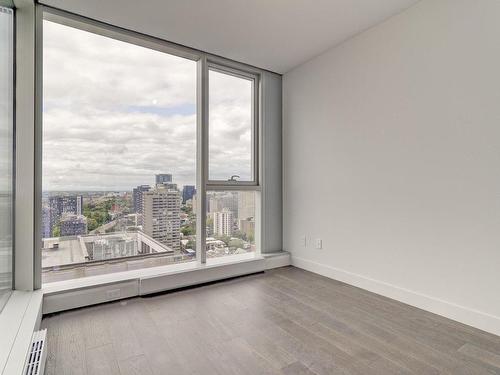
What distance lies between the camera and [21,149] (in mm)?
2309

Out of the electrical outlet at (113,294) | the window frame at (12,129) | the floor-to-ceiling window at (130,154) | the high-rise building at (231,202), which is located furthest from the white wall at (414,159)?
the window frame at (12,129)

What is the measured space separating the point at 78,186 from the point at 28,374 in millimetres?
1649

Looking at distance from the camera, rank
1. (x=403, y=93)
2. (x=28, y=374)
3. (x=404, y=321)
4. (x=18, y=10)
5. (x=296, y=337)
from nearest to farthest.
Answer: (x=28, y=374) → (x=296, y=337) → (x=404, y=321) → (x=18, y=10) → (x=403, y=93)

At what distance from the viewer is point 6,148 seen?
6.97ft

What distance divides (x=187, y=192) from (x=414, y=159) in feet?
7.42

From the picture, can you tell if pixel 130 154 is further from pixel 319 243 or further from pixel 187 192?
pixel 319 243

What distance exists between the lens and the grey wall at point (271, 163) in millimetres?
3750

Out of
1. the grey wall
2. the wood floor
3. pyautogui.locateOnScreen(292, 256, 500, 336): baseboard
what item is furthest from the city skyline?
pyautogui.locateOnScreen(292, 256, 500, 336): baseboard

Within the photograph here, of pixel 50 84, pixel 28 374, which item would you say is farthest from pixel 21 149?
pixel 28 374

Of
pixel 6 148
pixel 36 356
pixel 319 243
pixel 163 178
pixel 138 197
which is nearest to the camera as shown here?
pixel 36 356

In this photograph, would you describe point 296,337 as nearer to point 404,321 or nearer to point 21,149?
point 404,321

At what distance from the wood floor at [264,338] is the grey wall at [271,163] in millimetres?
1168

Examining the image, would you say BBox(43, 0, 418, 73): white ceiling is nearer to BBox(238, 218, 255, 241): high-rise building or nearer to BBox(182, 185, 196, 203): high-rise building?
BBox(182, 185, 196, 203): high-rise building

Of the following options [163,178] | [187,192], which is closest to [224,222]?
[187,192]
